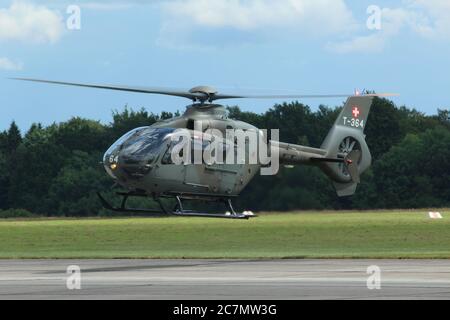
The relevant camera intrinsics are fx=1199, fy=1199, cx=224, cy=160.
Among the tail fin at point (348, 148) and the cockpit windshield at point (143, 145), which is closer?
the cockpit windshield at point (143, 145)

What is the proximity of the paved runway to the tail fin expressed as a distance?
26.0 ft

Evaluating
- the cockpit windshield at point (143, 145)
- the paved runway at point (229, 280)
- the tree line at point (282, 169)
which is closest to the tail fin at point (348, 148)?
the tree line at point (282, 169)

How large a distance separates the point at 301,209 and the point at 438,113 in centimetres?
10878

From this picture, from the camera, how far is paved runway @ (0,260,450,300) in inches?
995

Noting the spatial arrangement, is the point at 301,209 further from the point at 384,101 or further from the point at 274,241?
the point at 384,101

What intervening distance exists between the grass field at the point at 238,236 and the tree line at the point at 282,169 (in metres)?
1.67

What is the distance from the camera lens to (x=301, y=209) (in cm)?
4750

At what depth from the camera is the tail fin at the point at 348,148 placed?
46.5 metres

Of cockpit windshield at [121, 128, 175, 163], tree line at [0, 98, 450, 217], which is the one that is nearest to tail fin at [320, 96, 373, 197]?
tree line at [0, 98, 450, 217]

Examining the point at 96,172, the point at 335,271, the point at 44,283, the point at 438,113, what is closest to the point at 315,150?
the point at 335,271

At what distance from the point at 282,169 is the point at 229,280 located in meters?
17.4

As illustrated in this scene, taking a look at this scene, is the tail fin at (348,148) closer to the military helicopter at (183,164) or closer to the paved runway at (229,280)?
the military helicopter at (183,164)

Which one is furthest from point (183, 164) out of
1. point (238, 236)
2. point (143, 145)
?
point (238, 236)

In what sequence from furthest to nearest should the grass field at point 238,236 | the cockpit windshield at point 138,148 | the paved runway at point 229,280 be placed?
the grass field at point 238,236
the cockpit windshield at point 138,148
the paved runway at point 229,280
